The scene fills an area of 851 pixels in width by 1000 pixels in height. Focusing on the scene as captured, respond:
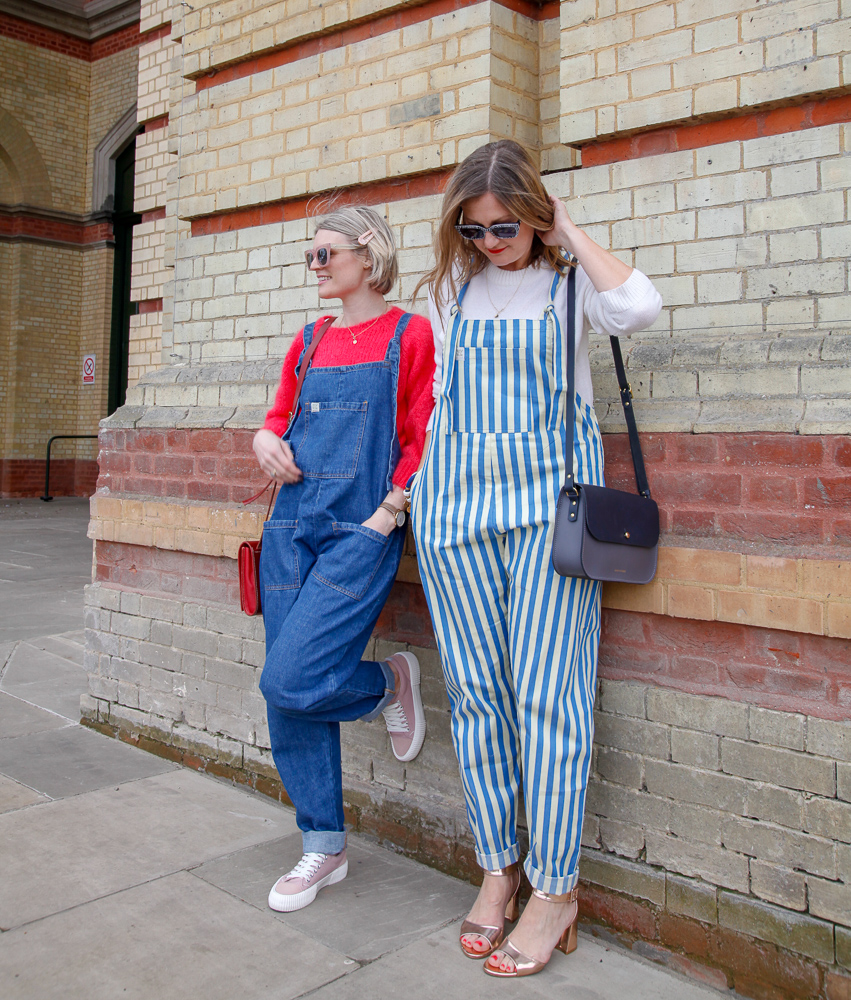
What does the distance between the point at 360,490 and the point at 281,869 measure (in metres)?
1.25

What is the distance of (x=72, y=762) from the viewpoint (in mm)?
3934

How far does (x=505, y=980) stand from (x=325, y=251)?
6.71 feet

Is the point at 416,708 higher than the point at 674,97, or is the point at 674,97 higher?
the point at 674,97

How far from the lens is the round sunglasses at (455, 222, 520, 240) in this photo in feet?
7.64

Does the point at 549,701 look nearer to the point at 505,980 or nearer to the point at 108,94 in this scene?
the point at 505,980

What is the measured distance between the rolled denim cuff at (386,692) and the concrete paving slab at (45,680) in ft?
7.29

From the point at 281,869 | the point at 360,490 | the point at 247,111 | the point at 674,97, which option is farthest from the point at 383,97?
the point at 281,869

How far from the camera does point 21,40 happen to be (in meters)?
14.5

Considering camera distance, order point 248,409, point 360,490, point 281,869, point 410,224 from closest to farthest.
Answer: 1. point 360,490
2. point 281,869
3. point 410,224
4. point 248,409

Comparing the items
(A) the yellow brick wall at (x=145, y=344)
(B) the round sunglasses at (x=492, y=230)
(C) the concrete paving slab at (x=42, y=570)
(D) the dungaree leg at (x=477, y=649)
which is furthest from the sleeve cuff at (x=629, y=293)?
(A) the yellow brick wall at (x=145, y=344)

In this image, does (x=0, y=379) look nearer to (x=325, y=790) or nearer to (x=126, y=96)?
(x=126, y=96)

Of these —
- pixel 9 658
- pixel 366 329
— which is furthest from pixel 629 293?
pixel 9 658

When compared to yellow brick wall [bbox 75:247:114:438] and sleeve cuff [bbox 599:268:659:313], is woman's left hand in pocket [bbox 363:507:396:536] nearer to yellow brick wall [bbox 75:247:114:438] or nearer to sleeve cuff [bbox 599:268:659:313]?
sleeve cuff [bbox 599:268:659:313]

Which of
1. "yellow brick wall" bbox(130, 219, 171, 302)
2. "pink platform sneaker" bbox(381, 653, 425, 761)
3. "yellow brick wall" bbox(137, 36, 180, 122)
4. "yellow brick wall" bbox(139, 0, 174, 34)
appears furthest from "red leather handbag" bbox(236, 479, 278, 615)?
"yellow brick wall" bbox(139, 0, 174, 34)
